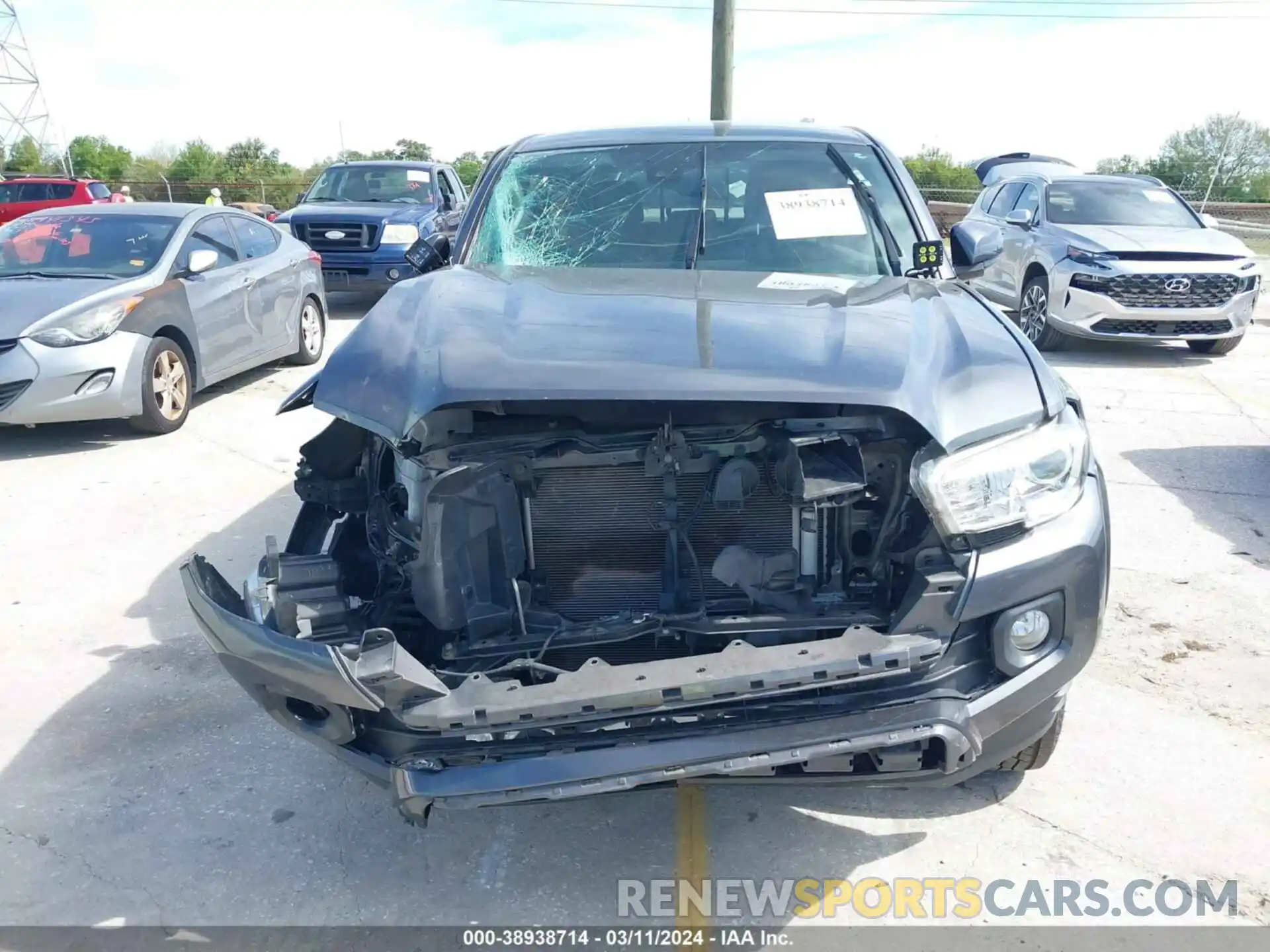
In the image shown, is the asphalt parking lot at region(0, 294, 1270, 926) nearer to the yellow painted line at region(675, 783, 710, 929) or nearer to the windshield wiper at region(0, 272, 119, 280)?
the yellow painted line at region(675, 783, 710, 929)

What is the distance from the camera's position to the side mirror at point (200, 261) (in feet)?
22.7

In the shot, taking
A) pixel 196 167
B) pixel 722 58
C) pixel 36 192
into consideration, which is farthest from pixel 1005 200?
pixel 196 167

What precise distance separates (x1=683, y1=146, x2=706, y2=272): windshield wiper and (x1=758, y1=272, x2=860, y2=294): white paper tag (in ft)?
1.08

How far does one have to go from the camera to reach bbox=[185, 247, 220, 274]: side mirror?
6914 millimetres

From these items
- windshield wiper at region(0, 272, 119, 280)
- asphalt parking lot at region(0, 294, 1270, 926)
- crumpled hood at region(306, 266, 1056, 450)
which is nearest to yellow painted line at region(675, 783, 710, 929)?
asphalt parking lot at region(0, 294, 1270, 926)

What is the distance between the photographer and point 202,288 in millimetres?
7148

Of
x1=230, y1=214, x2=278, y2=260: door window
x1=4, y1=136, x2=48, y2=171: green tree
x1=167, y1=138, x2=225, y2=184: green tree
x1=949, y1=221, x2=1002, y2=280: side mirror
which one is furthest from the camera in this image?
x1=4, y1=136, x2=48, y2=171: green tree

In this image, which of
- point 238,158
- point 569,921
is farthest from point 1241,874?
point 238,158

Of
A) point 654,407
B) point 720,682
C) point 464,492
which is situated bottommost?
point 720,682

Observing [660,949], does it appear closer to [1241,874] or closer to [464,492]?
[464,492]

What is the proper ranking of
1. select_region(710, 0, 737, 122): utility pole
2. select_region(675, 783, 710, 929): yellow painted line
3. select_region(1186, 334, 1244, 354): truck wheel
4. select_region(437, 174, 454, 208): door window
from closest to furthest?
1. select_region(675, 783, 710, 929): yellow painted line
2. select_region(1186, 334, 1244, 354): truck wheel
3. select_region(437, 174, 454, 208): door window
4. select_region(710, 0, 737, 122): utility pole

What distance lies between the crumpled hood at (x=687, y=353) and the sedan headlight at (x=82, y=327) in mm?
4148

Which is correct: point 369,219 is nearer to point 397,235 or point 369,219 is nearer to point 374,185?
point 397,235

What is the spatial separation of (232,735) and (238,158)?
1796 inches
